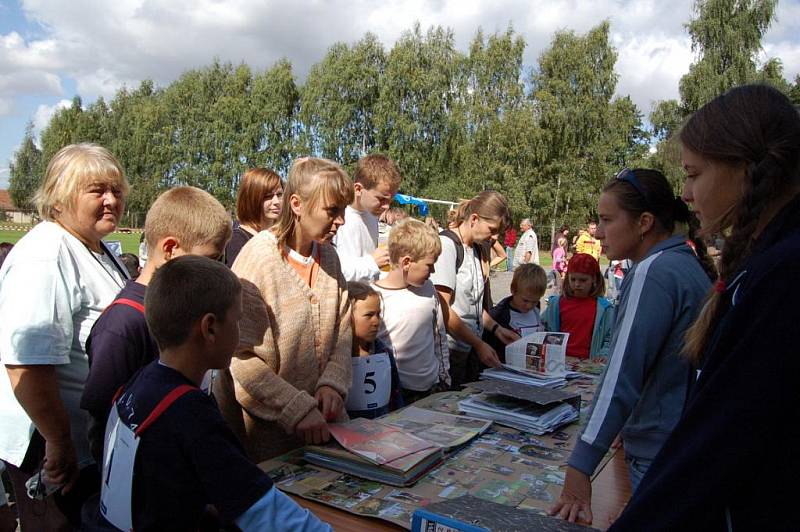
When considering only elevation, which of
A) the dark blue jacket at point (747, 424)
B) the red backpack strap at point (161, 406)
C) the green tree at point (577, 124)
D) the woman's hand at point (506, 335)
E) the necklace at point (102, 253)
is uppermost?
the green tree at point (577, 124)

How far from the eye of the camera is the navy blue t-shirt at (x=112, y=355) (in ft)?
5.34

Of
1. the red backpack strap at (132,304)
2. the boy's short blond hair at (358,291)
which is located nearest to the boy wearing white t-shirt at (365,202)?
the boy's short blond hair at (358,291)

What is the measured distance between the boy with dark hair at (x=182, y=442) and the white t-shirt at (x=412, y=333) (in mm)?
1561

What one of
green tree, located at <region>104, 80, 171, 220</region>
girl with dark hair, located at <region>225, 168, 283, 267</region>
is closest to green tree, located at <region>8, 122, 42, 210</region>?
green tree, located at <region>104, 80, 171, 220</region>

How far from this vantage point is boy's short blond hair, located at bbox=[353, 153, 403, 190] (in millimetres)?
3557

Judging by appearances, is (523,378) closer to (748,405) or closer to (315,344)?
(315,344)

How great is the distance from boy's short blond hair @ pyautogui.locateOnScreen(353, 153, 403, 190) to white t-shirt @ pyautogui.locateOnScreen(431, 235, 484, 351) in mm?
464

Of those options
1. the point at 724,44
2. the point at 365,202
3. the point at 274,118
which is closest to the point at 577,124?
the point at 724,44

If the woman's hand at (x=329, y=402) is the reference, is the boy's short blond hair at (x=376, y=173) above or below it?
above

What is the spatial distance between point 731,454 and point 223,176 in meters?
40.9

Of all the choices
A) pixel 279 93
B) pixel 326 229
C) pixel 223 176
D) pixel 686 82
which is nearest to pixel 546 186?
pixel 686 82

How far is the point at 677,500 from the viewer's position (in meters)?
0.86

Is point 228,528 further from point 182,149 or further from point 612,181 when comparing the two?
point 182,149

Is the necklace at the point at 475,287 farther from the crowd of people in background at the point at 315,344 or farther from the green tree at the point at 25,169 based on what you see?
the green tree at the point at 25,169
